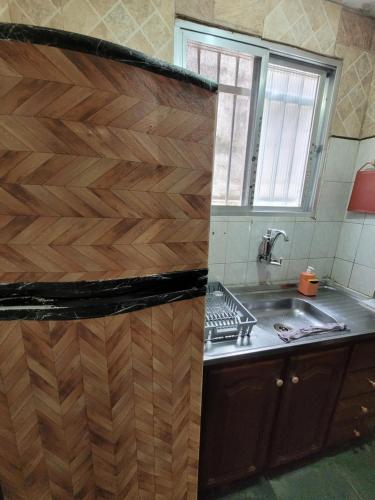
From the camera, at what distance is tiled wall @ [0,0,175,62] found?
944 mm

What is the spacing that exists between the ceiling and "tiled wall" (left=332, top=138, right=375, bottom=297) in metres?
0.69

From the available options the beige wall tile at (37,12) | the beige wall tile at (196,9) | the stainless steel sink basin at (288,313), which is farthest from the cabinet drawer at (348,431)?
the beige wall tile at (37,12)

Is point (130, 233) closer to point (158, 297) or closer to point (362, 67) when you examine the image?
point (158, 297)

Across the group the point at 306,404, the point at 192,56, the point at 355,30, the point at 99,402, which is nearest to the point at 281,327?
the point at 306,404

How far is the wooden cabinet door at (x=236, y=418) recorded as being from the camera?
1.04 metres

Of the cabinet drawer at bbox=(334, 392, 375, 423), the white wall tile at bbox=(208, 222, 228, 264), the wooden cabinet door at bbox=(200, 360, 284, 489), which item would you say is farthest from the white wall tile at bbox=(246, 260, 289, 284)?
the cabinet drawer at bbox=(334, 392, 375, 423)

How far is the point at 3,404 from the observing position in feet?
2.15

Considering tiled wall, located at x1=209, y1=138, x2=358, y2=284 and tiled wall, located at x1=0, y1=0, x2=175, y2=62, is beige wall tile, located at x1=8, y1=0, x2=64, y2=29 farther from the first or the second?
tiled wall, located at x1=209, y1=138, x2=358, y2=284

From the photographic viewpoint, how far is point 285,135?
1509mm

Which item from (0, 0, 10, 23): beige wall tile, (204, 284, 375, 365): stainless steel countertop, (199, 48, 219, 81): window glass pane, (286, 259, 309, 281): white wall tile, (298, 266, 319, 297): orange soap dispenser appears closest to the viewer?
A: (0, 0, 10, 23): beige wall tile

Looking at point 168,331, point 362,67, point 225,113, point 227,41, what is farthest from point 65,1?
point 362,67

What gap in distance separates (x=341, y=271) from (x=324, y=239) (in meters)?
0.28

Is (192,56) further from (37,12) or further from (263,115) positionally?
(37,12)

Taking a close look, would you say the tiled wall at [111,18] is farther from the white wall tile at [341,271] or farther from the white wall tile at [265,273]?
the white wall tile at [341,271]
